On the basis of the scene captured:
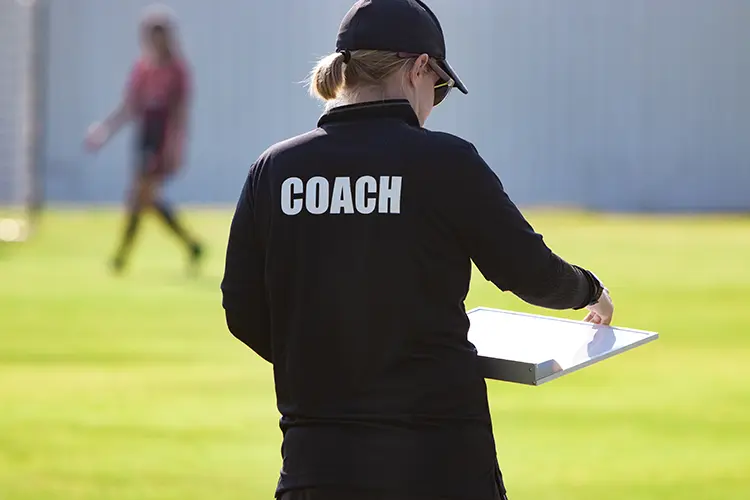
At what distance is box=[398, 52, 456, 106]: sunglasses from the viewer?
7.06 feet

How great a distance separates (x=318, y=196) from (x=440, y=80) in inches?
14.0

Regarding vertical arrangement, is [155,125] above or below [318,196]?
below

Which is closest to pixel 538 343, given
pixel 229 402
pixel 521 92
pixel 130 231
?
pixel 229 402

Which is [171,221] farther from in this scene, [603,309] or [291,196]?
[291,196]

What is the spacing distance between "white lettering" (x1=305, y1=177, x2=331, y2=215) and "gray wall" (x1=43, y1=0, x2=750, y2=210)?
17808 millimetres

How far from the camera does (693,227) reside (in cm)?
1594

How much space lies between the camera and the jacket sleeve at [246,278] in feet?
7.23

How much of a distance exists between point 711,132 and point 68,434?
53.6 feet

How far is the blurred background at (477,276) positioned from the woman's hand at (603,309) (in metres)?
1.76

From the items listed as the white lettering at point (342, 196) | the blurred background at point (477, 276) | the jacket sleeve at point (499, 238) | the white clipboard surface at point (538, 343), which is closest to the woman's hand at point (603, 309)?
the white clipboard surface at point (538, 343)

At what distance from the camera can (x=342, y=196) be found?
6.72 feet

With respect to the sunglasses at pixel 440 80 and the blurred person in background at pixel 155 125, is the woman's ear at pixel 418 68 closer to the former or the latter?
the sunglasses at pixel 440 80

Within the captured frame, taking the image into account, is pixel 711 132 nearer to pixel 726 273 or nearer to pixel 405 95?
pixel 726 273

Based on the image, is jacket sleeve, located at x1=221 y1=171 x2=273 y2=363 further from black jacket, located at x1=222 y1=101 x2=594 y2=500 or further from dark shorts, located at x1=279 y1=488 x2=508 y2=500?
dark shorts, located at x1=279 y1=488 x2=508 y2=500
